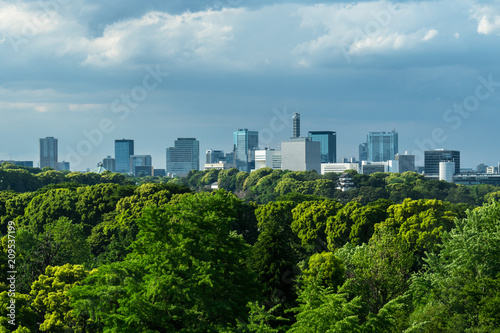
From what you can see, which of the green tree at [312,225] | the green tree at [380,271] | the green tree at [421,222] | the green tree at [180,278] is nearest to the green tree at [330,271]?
the green tree at [380,271]

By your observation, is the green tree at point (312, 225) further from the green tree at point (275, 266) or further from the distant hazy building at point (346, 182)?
the distant hazy building at point (346, 182)

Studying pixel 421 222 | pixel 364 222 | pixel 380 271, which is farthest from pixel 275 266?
pixel 364 222

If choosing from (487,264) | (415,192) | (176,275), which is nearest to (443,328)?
(487,264)

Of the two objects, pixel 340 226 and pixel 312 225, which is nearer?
pixel 340 226

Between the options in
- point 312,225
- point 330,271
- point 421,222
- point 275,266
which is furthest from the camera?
point 312,225

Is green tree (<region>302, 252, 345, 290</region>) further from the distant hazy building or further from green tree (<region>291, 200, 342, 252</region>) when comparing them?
the distant hazy building

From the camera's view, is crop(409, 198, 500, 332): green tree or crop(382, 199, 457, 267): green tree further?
crop(382, 199, 457, 267): green tree

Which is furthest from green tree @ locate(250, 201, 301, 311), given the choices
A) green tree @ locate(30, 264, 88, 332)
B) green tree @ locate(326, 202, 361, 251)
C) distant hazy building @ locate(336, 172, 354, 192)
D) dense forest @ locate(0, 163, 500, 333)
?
distant hazy building @ locate(336, 172, 354, 192)

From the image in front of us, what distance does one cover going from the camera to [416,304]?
114 ft

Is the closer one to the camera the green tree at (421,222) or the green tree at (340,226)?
the green tree at (421,222)

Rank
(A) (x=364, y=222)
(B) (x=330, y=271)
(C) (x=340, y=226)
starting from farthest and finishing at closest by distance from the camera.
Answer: (C) (x=340, y=226), (A) (x=364, y=222), (B) (x=330, y=271)

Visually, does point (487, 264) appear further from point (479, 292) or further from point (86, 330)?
point (86, 330)

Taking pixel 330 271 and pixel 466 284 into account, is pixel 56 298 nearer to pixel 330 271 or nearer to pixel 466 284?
pixel 330 271

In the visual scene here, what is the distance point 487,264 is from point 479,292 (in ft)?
9.38
